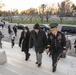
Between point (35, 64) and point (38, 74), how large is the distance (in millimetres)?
941

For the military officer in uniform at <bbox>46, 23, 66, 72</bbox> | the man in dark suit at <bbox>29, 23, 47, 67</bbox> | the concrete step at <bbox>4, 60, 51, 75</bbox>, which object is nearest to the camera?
the military officer in uniform at <bbox>46, 23, 66, 72</bbox>

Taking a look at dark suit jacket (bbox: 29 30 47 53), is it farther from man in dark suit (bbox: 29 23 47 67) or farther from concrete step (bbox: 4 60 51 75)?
concrete step (bbox: 4 60 51 75)

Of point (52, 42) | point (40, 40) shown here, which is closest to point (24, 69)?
point (40, 40)

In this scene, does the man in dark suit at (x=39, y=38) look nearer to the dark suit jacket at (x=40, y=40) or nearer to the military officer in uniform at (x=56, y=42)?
the dark suit jacket at (x=40, y=40)

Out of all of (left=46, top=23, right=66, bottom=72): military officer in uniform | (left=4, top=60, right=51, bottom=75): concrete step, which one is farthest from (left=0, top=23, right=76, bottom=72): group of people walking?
(left=4, top=60, right=51, bottom=75): concrete step

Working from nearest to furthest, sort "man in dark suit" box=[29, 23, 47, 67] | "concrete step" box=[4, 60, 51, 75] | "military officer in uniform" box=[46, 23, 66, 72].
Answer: "military officer in uniform" box=[46, 23, 66, 72], "concrete step" box=[4, 60, 51, 75], "man in dark suit" box=[29, 23, 47, 67]

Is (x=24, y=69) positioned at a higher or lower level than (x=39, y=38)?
lower

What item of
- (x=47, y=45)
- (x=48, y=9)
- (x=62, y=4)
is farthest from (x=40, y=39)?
(x=62, y=4)

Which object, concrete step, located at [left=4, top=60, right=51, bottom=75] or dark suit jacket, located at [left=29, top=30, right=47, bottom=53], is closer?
concrete step, located at [left=4, top=60, right=51, bottom=75]

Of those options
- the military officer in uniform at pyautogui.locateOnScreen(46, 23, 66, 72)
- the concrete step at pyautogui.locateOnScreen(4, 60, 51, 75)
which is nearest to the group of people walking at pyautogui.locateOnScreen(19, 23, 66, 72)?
the military officer in uniform at pyautogui.locateOnScreen(46, 23, 66, 72)

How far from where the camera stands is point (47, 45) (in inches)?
200

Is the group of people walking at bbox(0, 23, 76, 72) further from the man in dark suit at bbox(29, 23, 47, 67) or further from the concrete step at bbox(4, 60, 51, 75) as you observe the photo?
the concrete step at bbox(4, 60, 51, 75)

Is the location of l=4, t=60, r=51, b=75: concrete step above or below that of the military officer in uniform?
below

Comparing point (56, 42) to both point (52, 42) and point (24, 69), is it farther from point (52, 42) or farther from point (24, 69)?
point (24, 69)
